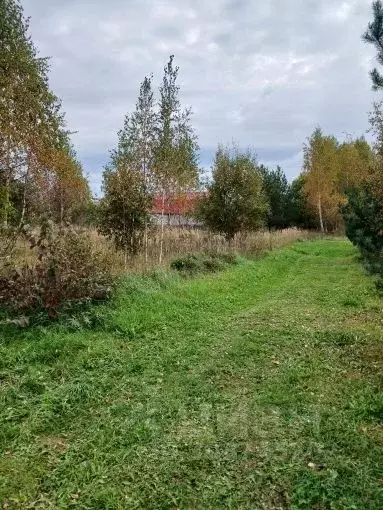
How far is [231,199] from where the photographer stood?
1858cm

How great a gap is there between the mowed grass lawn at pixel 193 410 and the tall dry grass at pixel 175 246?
93.5 inches

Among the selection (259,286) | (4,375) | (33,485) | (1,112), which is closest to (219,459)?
(33,485)

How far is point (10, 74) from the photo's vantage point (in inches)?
470

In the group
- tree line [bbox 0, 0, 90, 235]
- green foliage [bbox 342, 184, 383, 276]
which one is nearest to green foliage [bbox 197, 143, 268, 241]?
green foliage [bbox 342, 184, 383, 276]

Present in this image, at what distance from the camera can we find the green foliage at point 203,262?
1195 centimetres

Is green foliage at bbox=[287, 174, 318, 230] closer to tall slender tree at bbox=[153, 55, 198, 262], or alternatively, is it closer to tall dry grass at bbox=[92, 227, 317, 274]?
tall dry grass at bbox=[92, 227, 317, 274]

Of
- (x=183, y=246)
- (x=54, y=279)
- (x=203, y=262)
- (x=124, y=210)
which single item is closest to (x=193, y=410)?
(x=54, y=279)

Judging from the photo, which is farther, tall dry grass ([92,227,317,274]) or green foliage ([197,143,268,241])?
green foliage ([197,143,268,241])

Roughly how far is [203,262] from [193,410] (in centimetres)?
870

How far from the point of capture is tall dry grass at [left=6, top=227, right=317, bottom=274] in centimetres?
970

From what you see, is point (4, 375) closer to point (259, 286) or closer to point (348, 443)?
point (348, 443)

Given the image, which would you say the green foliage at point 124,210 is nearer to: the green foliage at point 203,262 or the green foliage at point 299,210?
the green foliage at point 203,262

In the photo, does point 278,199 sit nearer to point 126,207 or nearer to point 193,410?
point 126,207

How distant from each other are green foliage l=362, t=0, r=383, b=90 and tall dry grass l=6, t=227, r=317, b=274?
5848 mm
